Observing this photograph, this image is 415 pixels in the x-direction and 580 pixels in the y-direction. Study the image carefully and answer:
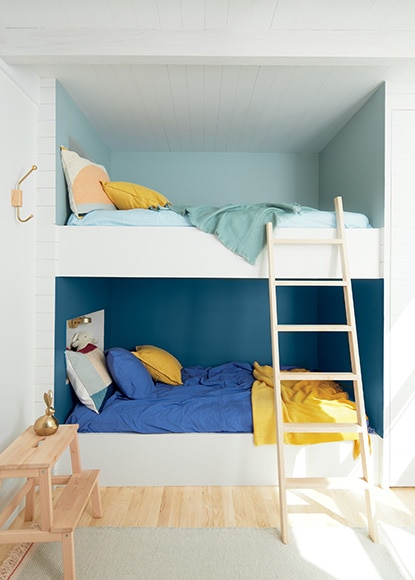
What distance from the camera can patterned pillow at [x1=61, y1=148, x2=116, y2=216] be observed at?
3.02m

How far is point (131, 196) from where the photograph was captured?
124 inches

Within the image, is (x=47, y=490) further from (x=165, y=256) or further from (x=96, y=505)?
(x=165, y=256)

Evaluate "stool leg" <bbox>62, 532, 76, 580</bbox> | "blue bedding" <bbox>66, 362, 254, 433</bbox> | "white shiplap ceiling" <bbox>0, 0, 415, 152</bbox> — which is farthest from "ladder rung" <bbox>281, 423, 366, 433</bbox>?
"white shiplap ceiling" <bbox>0, 0, 415, 152</bbox>

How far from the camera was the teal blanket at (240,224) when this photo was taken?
2941 mm

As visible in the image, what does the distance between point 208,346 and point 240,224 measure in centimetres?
175

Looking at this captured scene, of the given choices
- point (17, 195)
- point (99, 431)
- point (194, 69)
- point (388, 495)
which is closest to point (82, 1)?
point (194, 69)

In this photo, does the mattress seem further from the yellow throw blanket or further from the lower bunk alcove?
the yellow throw blanket

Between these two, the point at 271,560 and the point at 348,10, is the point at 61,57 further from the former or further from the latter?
the point at 271,560

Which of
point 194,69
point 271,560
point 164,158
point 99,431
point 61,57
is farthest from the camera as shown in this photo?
point 164,158

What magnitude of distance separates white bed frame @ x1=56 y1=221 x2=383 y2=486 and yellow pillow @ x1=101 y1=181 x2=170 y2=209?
24cm

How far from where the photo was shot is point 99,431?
3.02 meters

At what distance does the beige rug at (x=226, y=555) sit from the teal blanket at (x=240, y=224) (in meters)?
1.54

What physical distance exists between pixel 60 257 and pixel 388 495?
2.46 metres

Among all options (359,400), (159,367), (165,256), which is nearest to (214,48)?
(165,256)
